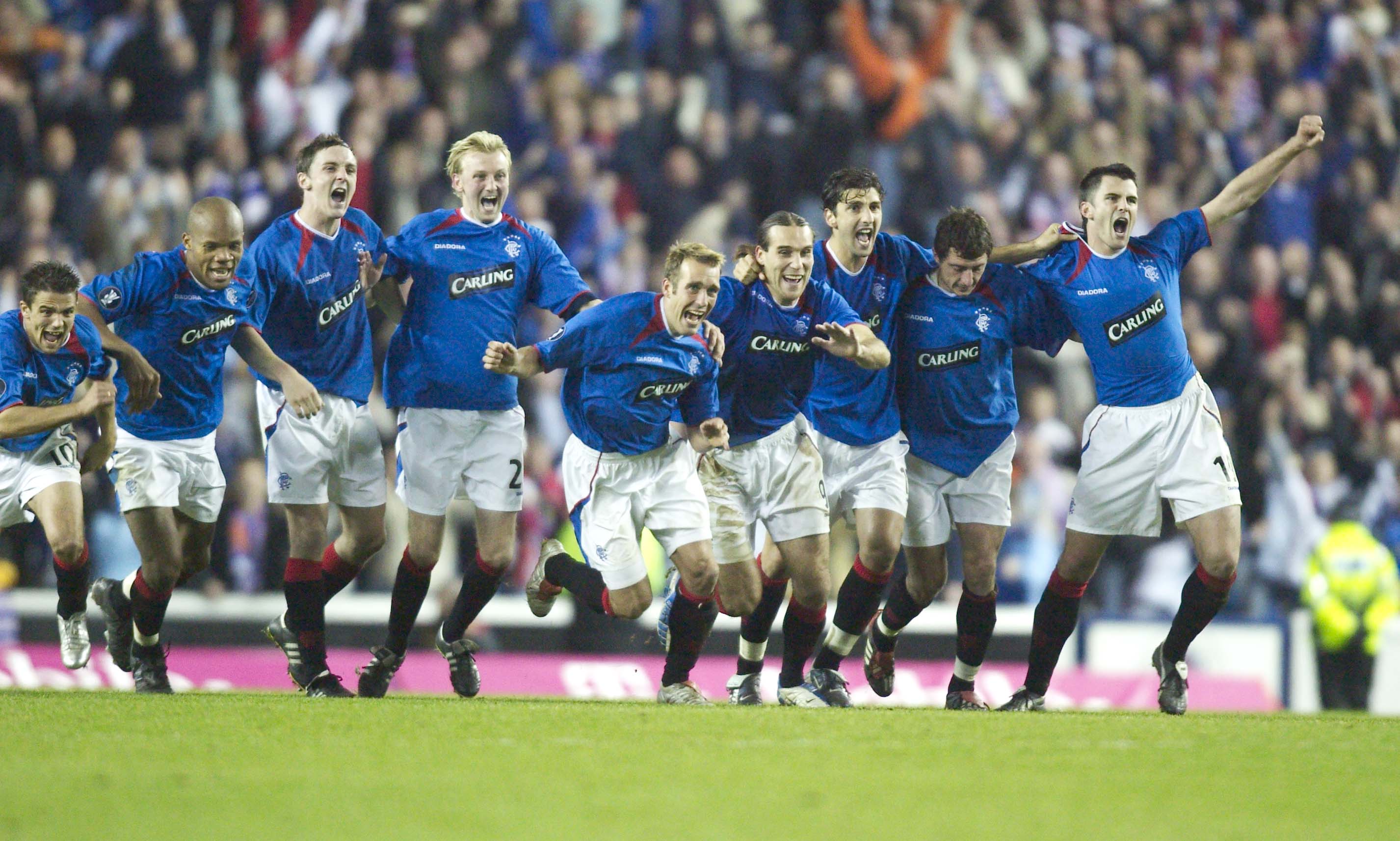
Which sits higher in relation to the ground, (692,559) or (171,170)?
(171,170)

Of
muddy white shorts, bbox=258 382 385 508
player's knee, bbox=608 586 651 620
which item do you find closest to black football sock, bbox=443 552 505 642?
muddy white shorts, bbox=258 382 385 508

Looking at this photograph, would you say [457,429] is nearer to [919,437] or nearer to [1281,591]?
[919,437]

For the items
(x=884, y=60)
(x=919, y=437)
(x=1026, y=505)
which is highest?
(x=884, y=60)

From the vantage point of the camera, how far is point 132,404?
7.19 metres

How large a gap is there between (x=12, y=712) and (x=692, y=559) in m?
2.70

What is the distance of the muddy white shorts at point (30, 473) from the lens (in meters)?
7.46

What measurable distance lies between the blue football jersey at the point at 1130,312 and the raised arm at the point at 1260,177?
0.46 ft

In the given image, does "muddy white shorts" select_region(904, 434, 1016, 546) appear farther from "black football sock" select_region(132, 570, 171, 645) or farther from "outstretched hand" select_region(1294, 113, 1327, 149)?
"black football sock" select_region(132, 570, 171, 645)

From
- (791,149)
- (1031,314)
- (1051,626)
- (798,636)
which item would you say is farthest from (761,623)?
(791,149)

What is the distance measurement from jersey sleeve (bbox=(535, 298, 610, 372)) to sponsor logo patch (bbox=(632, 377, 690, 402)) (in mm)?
238

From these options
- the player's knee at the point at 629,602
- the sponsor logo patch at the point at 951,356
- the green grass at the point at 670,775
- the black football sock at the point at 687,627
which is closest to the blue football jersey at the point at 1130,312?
the sponsor logo patch at the point at 951,356

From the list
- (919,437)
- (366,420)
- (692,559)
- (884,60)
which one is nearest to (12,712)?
(366,420)

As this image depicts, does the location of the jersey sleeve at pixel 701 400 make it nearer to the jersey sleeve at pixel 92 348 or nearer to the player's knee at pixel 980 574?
the player's knee at pixel 980 574

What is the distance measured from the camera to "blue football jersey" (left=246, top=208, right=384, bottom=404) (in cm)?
746
